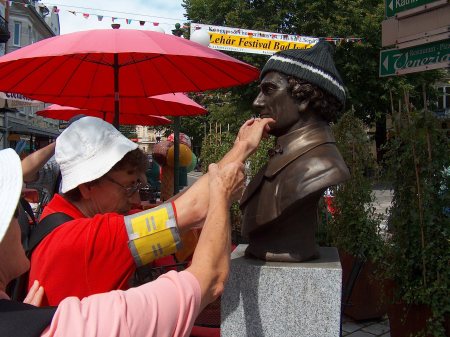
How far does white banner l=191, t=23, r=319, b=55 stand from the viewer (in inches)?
452

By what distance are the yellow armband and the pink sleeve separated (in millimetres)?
377

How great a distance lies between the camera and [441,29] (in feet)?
13.3

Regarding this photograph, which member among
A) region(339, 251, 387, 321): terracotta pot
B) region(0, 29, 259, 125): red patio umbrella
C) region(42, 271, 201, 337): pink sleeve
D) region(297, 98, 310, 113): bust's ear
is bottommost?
region(339, 251, 387, 321): terracotta pot

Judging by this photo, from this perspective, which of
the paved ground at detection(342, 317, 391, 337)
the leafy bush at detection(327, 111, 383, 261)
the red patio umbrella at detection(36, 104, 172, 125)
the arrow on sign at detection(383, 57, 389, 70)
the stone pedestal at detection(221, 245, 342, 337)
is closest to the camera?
the stone pedestal at detection(221, 245, 342, 337)

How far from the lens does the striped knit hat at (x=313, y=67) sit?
7.66ft

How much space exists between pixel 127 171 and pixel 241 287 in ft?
3.22

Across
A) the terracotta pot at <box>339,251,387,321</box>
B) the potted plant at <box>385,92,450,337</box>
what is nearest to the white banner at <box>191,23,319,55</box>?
the terracotta pot at <box>339,251,387,321</box>

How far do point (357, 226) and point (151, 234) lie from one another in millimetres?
3235

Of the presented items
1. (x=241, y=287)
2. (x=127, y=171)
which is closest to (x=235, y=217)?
(x=241, y=287)

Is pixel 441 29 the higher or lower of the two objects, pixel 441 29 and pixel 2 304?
the higher

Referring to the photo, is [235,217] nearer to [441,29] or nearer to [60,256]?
[441,29]

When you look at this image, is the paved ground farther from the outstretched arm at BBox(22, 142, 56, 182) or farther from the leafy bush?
the outstretched arm at BBox(22, 142, 56, 182)

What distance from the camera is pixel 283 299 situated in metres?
2.32

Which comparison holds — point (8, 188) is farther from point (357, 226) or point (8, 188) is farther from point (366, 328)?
point (366, 328)
